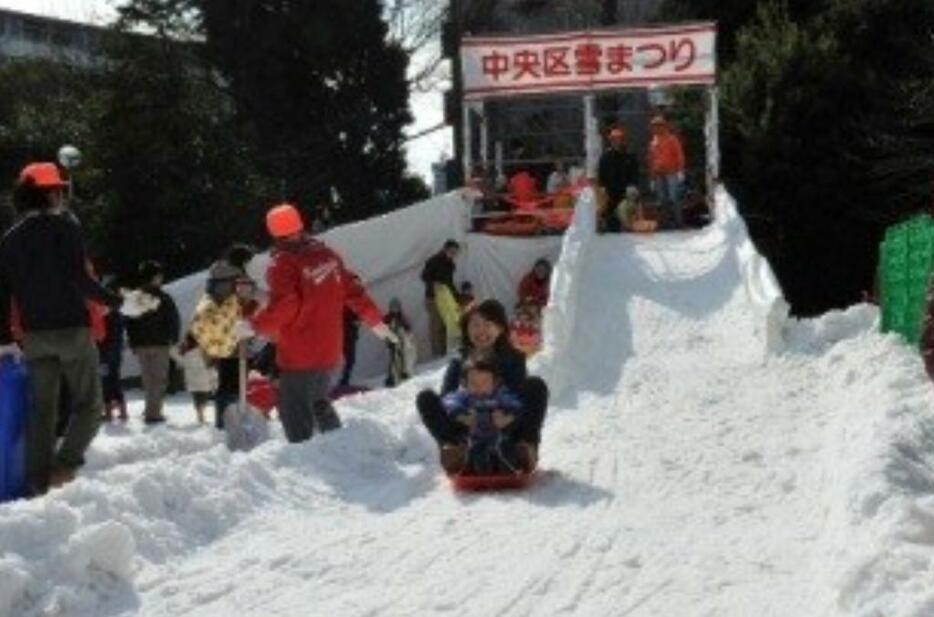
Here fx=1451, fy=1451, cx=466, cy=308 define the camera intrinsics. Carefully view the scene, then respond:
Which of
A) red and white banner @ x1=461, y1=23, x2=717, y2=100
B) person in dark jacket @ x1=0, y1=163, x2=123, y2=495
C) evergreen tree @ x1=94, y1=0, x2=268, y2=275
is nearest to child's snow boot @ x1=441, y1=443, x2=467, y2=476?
person in dark jacket @ x1=0, y1=163, x2=123, y2=495

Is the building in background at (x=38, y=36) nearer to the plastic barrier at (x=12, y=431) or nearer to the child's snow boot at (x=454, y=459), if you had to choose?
the plastic barrier at (x=12, y=431)

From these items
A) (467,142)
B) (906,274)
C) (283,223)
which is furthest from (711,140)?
(283,223)

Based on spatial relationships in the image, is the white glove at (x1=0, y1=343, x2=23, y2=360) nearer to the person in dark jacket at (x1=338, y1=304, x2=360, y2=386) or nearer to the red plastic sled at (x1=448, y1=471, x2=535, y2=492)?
the red plastic sled at (x1=448, y1=471, x2=535, y2=492)

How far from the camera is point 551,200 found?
69.4 ft

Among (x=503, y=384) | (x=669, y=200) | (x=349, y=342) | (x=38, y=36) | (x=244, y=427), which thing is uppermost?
(x=38, y=36)

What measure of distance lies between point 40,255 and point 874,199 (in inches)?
759

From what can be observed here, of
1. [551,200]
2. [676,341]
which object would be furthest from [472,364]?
[551,200]

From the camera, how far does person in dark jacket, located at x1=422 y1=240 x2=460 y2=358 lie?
19.1 metres

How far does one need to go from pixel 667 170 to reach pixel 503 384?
41.3 ft

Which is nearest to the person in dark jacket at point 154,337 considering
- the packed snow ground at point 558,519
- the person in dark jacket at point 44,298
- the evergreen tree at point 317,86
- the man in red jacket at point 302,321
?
the packed snow ground at point 558,519

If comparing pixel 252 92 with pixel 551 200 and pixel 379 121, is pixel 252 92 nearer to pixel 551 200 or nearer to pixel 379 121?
pixel 379 121

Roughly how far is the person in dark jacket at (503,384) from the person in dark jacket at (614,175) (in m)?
12.2

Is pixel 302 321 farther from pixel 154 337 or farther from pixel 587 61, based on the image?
pixel 587 61

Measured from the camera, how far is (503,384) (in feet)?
26.4
